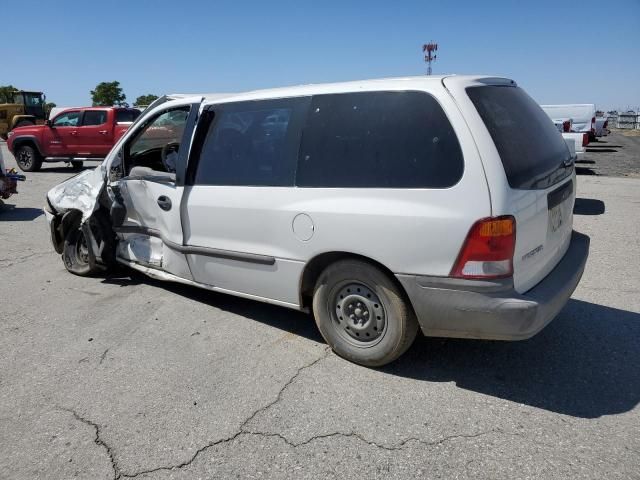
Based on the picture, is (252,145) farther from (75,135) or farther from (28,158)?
(28,158)

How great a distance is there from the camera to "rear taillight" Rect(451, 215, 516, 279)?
260 centimetres

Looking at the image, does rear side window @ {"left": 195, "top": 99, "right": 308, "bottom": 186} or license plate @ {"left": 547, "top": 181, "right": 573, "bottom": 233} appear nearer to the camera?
license plate @ {"left": 547, "top": 181, "right": 573, "bottom": 233}

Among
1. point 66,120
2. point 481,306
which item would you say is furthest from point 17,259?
point 66,120

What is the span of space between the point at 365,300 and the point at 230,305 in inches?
69.0

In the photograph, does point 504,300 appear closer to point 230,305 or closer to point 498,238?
point 498,238

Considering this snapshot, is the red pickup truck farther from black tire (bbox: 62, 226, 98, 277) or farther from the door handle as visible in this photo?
the door handle

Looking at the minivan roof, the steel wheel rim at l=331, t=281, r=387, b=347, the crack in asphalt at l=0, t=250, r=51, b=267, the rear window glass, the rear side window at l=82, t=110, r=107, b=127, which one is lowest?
the crack in asphalt at l=0, t=250, r=51, b=267

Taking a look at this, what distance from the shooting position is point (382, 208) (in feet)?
9.45

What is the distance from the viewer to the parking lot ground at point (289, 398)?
2.40 meters

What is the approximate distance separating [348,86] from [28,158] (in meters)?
15.5

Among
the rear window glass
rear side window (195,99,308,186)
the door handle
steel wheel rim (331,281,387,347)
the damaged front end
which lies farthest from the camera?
the damaged front end

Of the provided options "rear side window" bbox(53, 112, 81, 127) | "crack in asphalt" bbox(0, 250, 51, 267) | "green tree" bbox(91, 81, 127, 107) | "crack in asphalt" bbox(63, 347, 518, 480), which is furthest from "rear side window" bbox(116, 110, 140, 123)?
"green tree" bbox(91, 81, 127, 107)

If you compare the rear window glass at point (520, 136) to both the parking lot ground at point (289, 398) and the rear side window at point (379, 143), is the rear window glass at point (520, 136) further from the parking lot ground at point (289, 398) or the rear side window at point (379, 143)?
the parking lot ground at point (289, 398)

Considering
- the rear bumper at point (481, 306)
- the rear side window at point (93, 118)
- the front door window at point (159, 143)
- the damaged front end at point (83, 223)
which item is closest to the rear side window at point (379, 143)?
the rear bumper at point (481, 306)
